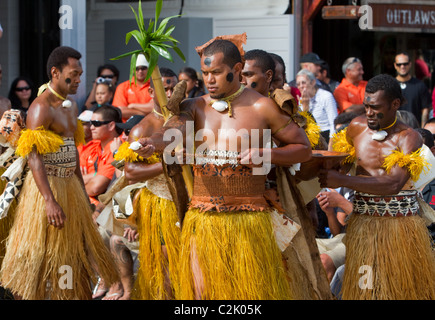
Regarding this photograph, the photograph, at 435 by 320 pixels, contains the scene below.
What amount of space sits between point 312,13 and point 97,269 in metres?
6.03

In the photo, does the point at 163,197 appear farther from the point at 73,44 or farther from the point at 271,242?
the point at 73,44

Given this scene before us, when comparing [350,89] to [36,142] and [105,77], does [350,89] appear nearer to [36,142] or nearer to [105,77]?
[105,77]

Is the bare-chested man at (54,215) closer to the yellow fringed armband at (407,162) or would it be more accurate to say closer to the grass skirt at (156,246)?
the grass skirt at (156,246)

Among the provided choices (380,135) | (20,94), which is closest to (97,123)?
(20,94)

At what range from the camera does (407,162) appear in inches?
200

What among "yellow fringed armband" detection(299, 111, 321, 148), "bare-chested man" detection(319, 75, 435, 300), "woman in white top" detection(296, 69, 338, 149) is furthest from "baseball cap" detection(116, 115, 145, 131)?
"bare-chested man" detection(319, 75, 435, 300)

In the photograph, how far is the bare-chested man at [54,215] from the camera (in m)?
5.74

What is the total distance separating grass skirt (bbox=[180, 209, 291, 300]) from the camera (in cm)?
442

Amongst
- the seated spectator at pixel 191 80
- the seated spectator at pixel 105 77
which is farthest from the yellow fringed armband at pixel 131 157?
the seated spectator at pixel 105 77

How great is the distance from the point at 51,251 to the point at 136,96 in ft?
12.4

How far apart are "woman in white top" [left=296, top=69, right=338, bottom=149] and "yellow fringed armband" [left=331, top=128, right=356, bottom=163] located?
2.99m

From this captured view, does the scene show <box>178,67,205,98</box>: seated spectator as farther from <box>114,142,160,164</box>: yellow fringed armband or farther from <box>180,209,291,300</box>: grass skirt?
<box>180,209,291,300</box>: grass skirt

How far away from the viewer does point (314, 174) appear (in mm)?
4992

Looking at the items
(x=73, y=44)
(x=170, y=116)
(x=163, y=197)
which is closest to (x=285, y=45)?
(x=73, y=44)
